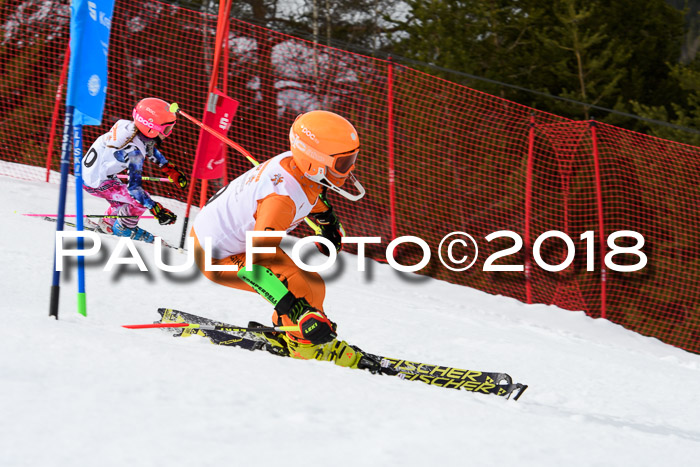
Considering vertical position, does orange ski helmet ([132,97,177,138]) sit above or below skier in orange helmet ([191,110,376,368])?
above

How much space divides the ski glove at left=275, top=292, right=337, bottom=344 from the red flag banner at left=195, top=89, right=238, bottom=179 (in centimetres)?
409

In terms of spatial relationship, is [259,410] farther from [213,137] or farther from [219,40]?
[219,40]

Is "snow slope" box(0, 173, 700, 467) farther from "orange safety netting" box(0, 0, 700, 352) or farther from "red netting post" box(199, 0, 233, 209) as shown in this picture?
"orange safety netting" box(0, 0, 700, 352)

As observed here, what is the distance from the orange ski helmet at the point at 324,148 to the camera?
3688mm

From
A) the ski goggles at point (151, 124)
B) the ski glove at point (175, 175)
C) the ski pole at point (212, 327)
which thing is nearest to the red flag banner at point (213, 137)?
the ski glove at point (175, 175)

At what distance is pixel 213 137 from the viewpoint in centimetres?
755

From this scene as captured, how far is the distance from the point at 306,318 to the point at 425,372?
1051 millimetres

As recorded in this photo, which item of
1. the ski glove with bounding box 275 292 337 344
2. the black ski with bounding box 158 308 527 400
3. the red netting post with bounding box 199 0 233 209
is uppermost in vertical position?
the red netting post with bounding box 199 0 233 209

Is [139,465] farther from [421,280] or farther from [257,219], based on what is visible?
[421,280]

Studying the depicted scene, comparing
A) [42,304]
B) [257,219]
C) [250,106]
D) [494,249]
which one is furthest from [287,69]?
[257,219]

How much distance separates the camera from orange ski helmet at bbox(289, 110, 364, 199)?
3688mm

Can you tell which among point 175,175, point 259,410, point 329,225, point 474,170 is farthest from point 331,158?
point 474,170

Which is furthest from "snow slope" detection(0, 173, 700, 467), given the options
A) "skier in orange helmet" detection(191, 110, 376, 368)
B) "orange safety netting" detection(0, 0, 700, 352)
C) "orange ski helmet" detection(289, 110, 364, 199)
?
"orange safety netting" detection(0, 0, 700, 352)

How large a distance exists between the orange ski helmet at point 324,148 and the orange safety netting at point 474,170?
4.94 meters
